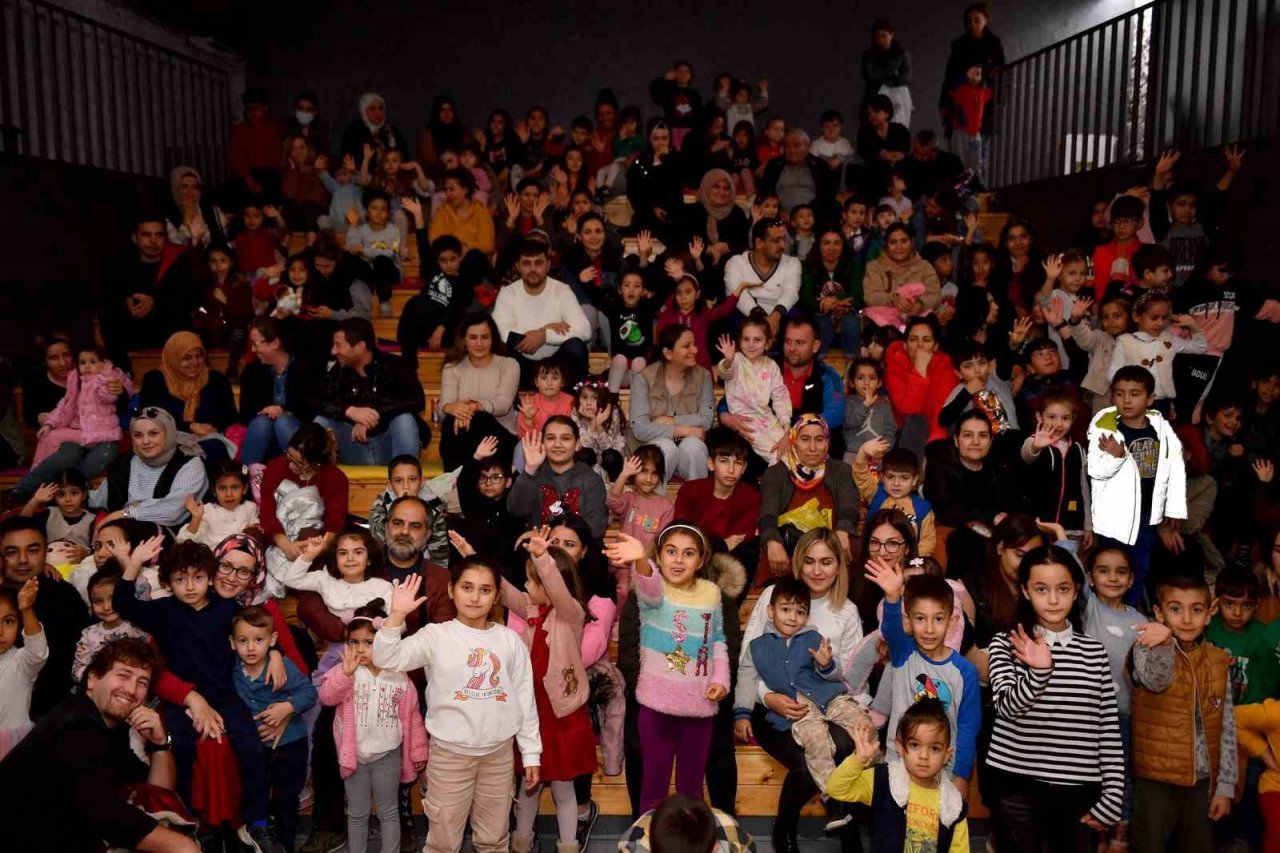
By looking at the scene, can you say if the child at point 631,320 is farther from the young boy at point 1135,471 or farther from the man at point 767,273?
the young boy at point 1135,471

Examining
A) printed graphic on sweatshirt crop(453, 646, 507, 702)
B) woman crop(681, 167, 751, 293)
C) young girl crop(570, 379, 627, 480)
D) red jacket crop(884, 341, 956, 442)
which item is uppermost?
woman crop(681, 167, 751, 293)

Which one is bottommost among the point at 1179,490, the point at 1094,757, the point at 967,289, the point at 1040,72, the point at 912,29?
the point at 1094,757

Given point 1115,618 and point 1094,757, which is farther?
point 1115,618

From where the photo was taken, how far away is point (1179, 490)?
16.1 feet

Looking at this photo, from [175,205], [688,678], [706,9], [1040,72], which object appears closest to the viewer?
[688,678]

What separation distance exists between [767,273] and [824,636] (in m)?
3.16

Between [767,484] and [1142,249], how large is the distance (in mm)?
2877

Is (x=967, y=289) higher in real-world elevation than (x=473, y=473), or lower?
higher

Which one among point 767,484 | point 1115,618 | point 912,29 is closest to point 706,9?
point 912,29

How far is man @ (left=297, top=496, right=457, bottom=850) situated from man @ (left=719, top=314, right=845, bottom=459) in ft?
6.06

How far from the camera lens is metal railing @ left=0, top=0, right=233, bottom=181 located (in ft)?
25.1

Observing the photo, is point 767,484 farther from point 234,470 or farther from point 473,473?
point 234,470

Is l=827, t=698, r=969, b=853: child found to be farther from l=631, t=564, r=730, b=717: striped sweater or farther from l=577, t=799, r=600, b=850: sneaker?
l=577, t=799, r=600, b=850: sneaker

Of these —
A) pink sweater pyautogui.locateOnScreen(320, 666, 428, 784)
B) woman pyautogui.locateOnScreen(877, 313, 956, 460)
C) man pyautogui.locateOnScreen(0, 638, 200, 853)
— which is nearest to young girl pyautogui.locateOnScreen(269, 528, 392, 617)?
pink sweater pyautogui.locateOnScreen(320, 666, 428, 784)
